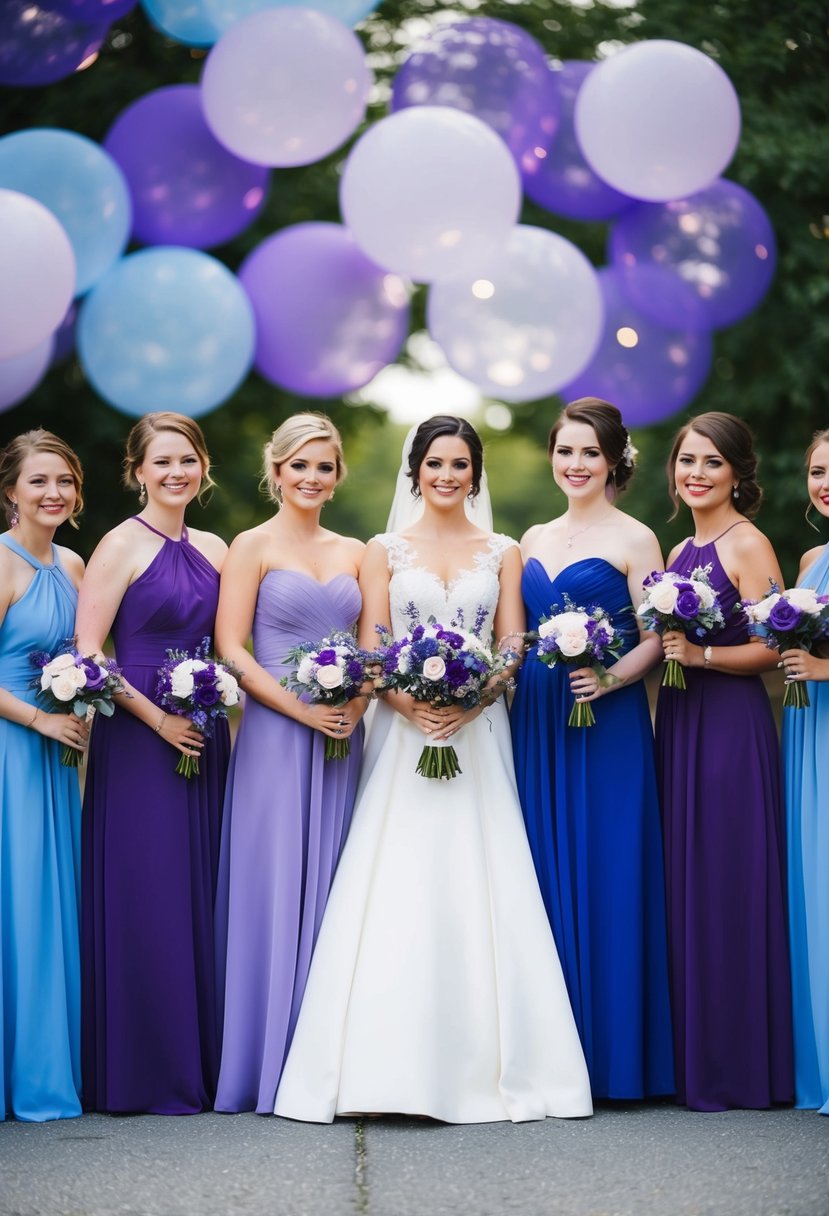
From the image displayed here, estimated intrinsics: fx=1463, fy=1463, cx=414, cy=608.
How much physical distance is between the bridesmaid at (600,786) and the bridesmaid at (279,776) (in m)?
0.81

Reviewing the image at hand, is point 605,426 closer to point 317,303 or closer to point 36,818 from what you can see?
point 36,818

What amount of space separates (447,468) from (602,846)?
5.53 feet

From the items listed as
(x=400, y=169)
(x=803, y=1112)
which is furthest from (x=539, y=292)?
(x=803, y=1112)

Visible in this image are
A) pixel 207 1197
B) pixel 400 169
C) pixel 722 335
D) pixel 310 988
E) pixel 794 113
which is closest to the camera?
pixel 207 1197

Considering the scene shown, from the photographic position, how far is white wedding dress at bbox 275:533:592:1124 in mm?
5523

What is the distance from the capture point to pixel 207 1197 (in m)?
4.68

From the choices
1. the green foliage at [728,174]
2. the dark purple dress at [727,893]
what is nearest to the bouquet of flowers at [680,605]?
the dark purple dress at [727,893]

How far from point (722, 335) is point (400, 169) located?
5185mm

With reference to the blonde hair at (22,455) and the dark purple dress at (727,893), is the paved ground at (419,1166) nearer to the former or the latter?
the dark purple dress at (727,893)

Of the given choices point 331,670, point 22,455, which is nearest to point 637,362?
point 331,670

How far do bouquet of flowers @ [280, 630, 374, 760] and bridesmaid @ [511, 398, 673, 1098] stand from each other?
0.85m

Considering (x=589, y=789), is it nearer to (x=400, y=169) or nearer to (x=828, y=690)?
(x=828, y=690)

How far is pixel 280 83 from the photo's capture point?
8352mm

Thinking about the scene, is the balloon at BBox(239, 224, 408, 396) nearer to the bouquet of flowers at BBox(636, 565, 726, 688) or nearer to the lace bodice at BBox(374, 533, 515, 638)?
the lace bodice at BBox(374, 533, 515, 638)
